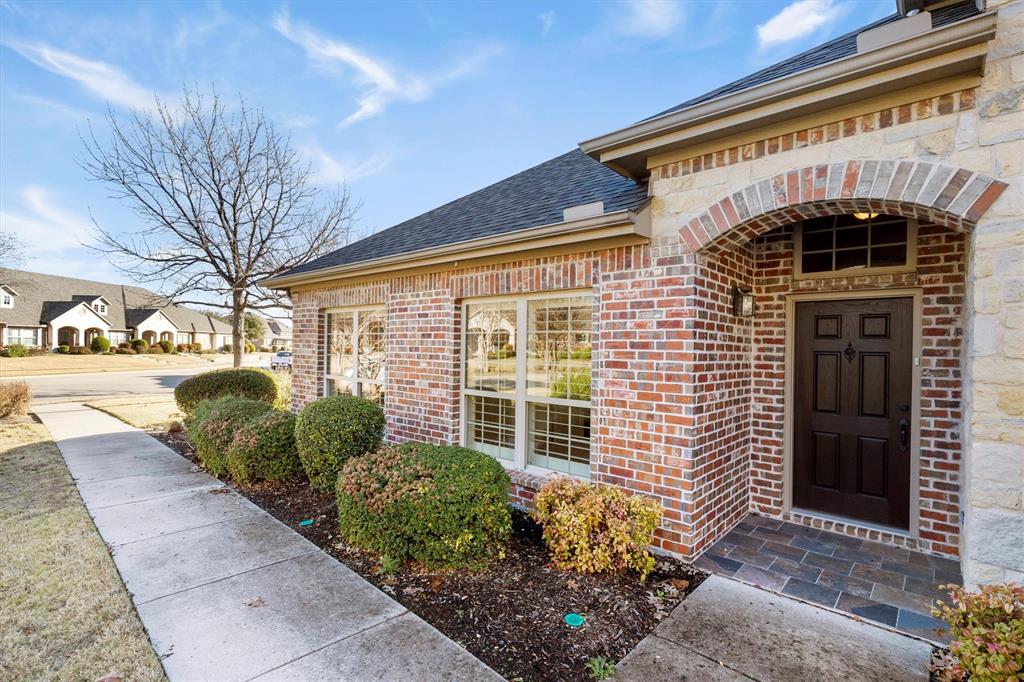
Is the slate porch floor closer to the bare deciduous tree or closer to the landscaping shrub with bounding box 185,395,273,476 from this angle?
the landscaping shrub with bounding box 185,395,273,476

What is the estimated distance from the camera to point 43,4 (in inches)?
296

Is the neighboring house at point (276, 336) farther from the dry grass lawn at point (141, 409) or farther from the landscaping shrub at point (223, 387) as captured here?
the landscaping shrub at point (223, 387)

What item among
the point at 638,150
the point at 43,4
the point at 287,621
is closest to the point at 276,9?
the point at 43,4

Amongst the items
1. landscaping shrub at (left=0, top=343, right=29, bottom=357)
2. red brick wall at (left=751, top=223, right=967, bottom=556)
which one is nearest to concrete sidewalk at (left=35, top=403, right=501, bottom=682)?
red brick wall at (left=751, top=223, right=967, bottom=556)

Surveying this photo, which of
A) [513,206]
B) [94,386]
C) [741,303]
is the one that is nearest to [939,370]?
[741,303]

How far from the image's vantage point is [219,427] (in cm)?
658

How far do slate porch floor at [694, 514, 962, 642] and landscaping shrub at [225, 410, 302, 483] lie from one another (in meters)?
5.03

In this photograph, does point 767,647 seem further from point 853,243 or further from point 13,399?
point 13,399

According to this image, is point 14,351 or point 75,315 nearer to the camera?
point 14,351

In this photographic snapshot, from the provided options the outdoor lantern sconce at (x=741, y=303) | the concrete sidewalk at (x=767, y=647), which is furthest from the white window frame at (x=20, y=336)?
the concrete sidewalk at (x=767, y=647)

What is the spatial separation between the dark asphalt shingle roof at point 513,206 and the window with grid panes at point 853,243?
178cm

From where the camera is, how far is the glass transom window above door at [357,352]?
6914 millimetres

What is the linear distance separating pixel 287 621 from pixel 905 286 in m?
5.64

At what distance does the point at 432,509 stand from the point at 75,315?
175 feet
